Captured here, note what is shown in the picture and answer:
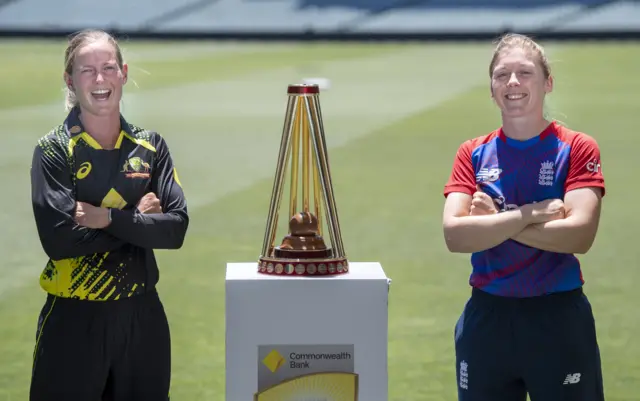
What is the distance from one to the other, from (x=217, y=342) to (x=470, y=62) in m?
17.4

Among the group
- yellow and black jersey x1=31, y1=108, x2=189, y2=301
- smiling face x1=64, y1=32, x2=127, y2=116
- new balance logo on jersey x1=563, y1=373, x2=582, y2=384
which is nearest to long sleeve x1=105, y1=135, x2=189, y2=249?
yellow and black jersey x1=31, y1=108, x2=189, y2=301

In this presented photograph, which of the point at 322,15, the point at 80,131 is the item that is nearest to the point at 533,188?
the point at 80,131

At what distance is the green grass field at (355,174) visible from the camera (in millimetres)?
6734

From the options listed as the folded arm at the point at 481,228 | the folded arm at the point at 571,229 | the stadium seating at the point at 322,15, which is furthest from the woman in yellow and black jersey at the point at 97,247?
the stadium seating at the point at 322,15

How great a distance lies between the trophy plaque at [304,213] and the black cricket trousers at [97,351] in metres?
0.42

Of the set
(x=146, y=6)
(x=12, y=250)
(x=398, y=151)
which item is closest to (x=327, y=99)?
(x=398, y=151)

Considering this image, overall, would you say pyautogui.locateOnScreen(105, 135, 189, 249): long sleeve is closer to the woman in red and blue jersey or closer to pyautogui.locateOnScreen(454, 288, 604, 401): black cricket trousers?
the woman in red and blue jersey

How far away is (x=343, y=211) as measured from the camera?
10250 millimetres

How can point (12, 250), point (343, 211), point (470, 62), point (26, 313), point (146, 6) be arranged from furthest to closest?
point (146, 6)
point (470, 62)
point (343, 211)
point (12, 250)
point (26, 313)

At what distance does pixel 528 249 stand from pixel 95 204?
52.7 inches

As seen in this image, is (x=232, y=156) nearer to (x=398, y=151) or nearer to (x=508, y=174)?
(x=398, y=151)

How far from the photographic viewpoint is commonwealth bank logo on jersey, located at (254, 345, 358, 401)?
3748mm

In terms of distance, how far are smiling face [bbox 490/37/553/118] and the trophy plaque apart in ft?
1.92

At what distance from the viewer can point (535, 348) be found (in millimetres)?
3588
